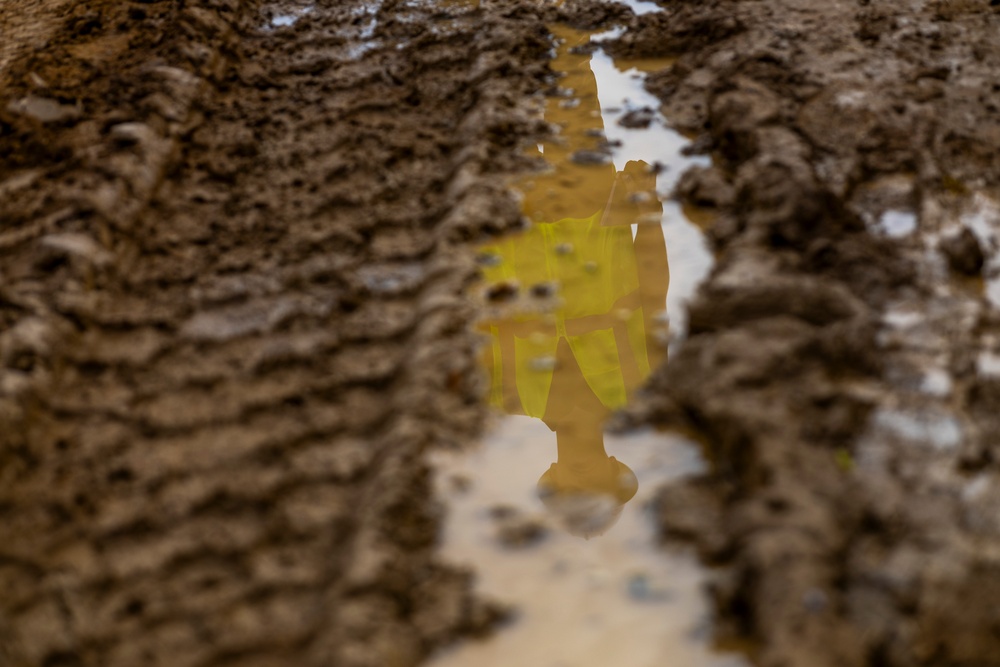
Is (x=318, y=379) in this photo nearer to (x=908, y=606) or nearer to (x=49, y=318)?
(x=49, y=318)

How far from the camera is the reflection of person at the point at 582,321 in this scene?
200 cm

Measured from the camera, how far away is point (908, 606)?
151 centimetres

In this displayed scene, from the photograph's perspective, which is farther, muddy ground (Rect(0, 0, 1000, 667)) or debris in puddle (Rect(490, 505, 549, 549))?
debris in puddle (Rect(490, 505, 549, 549))

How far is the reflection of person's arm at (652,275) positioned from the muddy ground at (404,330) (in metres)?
0.14

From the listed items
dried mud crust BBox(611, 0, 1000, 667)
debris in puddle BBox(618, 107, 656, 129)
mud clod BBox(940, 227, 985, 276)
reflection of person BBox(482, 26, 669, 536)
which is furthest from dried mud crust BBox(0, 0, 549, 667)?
mud clod BBox(940, 227, 985, 276)

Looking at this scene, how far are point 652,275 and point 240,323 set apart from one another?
1.18 meters

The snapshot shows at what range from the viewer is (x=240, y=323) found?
236cm

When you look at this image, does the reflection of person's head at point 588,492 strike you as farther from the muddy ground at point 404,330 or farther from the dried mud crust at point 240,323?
the dried mud crust at point 240,323

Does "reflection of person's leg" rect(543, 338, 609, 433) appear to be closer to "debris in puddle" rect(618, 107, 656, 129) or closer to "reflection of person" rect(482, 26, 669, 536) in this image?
"reflection of person" rect(482, 26, 669, 536)

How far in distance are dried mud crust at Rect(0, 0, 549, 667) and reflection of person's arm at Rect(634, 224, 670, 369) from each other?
43 centimetres

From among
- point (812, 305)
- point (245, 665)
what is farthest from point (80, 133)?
point (812, 305)

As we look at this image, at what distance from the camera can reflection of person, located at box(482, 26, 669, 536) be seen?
2.00m

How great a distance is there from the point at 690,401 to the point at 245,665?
111 centimetres

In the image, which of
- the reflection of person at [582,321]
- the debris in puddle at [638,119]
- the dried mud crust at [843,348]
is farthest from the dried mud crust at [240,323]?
the dried mud crust at [843,348]
